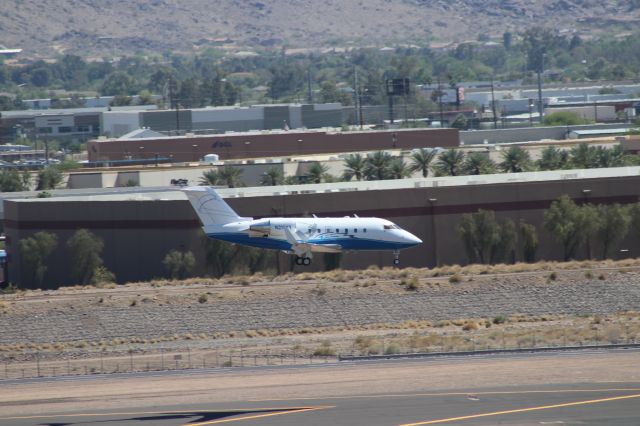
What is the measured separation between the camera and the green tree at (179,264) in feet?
222

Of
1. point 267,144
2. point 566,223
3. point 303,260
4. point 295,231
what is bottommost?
point 303,260

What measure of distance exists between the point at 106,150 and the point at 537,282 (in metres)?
78.8

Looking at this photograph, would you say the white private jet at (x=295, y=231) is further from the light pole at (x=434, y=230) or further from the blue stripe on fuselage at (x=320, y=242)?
the light pole at (x=434, y=230)

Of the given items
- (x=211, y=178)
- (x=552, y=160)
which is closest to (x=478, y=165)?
(x=552, y=160)

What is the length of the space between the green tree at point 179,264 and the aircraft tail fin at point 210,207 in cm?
399

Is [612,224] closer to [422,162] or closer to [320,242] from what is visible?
[320,242]

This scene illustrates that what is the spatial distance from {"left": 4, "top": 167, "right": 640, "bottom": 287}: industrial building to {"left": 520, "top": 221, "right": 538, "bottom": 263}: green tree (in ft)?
3.05

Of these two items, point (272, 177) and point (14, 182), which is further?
point (14, 182)

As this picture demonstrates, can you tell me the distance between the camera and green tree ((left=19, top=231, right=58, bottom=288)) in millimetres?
70438

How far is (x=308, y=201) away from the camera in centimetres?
7112

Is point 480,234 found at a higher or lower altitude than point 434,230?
lower

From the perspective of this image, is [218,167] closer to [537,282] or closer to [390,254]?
[390,254]

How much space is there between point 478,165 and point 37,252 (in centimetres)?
3531

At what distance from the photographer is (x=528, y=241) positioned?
70.6m
